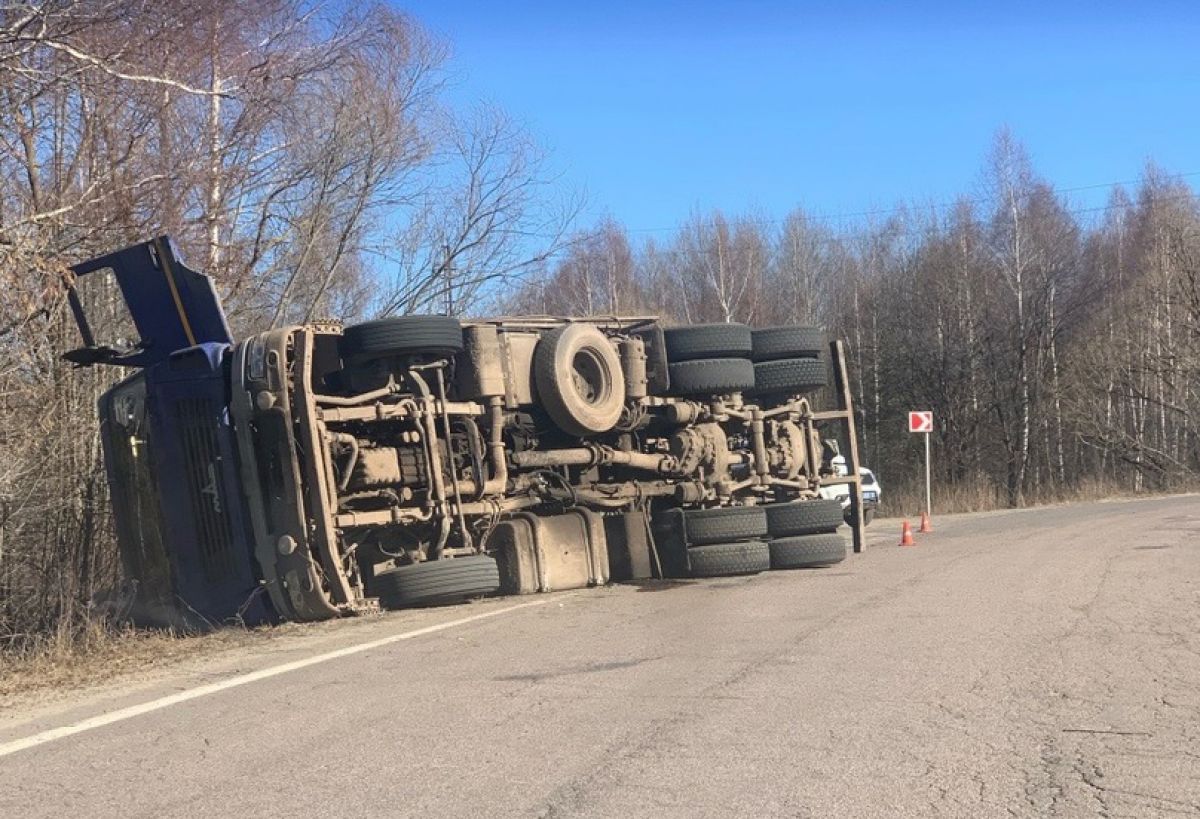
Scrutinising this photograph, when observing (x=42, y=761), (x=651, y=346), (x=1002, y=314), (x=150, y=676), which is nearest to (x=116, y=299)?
(x=651, y=346)

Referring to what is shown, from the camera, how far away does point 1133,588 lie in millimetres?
10078

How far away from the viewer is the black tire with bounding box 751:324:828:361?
41.3 feet

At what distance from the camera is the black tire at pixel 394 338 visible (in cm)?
916

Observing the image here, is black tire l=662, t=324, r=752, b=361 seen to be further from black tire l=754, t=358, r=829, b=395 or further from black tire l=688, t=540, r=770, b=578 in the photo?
black tire l=688, t=540, r=770, b=578

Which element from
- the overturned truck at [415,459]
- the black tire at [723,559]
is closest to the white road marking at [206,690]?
the overturned truck at [415,459]

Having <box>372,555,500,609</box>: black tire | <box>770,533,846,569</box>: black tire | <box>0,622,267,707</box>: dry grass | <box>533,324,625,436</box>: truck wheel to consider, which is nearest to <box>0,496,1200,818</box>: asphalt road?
<box>372,555,500,609</box>: black tire

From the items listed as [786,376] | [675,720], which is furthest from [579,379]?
[675,720]

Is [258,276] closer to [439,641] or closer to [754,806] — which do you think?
[439,641]

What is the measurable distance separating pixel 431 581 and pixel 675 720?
373 cm

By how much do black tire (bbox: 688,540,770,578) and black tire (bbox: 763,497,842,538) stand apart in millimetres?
515

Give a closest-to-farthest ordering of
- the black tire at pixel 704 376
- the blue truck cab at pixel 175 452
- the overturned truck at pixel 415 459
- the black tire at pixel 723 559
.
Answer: the overturned truck at pixel 415 459 < the blue truck cab at pixel 175 452 < the black tire at pixel 723 559 < the black tire at pixel 704 376

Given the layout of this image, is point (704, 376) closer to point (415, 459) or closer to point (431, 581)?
point (415, 459)

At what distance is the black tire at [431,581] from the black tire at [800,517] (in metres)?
3.86

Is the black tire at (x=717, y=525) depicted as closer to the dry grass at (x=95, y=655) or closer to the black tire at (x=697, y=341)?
the black tire at (x=697, y=341)
